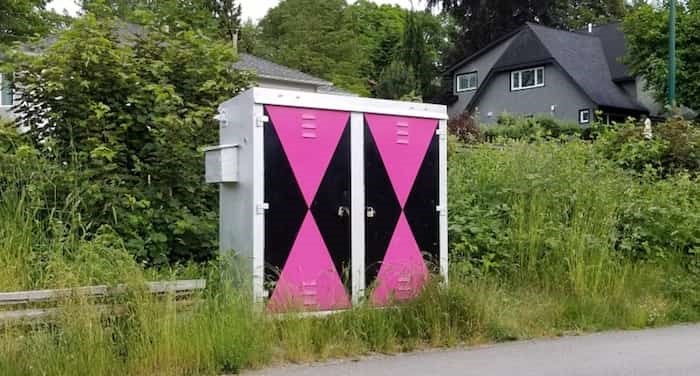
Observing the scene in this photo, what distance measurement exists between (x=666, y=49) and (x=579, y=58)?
33.4 ft

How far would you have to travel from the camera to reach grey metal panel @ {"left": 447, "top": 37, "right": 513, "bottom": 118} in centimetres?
4644

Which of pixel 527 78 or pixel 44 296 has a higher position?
pixel 527 78

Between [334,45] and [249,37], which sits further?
[249,37]

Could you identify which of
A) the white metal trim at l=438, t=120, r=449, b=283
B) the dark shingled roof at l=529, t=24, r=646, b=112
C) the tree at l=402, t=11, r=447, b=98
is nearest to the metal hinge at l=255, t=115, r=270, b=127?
the white metal trim at l=438, t=120, r=449, b=283

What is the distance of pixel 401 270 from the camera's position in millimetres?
7594

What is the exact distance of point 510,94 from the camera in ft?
145

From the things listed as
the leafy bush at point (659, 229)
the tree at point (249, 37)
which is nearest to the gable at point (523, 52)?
the tree at point (249, 37)

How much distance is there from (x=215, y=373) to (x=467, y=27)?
5035 cm

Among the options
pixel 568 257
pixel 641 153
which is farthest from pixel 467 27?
pixel 568 257

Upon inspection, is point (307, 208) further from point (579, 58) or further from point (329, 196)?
point (579, 58)

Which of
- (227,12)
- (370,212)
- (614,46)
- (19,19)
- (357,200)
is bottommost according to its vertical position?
(370,212)

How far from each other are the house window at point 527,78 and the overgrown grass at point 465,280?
104 feet

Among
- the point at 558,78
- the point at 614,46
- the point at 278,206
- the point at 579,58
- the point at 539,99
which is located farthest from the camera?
the point at 614,46

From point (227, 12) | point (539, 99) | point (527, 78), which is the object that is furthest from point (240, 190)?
point (227, 12)
